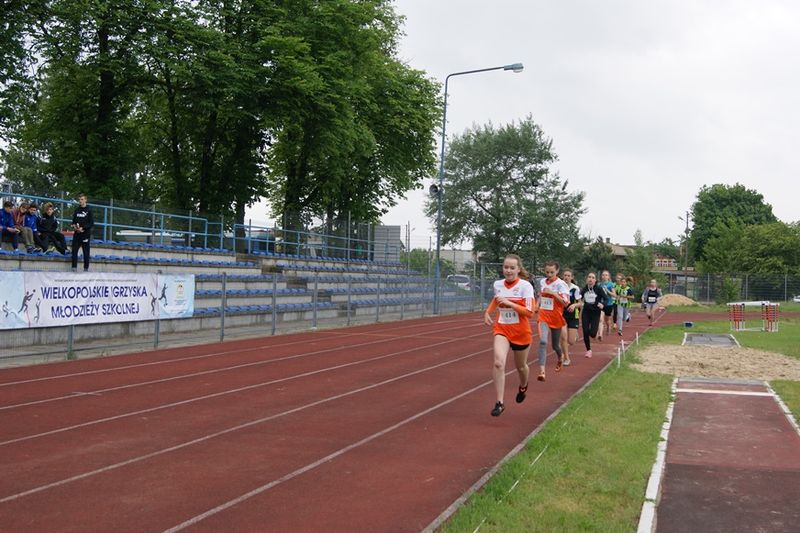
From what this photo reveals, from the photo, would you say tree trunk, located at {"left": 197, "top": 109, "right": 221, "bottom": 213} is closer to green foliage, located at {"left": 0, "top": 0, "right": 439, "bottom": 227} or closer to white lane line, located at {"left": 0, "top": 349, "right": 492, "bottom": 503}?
green foliage, located at {"left": 0, "top": 0, "right": 439, "bottom": 227}

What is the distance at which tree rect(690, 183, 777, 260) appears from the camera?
101000mm

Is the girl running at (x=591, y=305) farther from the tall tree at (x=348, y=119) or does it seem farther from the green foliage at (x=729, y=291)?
the green foliage at (x=729, y=291)

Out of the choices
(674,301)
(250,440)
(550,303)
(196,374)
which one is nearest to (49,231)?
(196,374)

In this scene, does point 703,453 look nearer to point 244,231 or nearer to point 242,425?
point 242,425

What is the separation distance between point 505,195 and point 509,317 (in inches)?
2164

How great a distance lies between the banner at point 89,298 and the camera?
13.6m

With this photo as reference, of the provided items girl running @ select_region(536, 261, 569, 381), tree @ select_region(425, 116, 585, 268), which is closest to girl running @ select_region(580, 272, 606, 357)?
girl running @ select_region(536, 261, 569, 381)

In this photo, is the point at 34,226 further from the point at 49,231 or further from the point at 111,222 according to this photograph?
the point at 111,222

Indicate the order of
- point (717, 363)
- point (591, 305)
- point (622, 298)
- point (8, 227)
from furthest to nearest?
point (622, 298) → point (591, 305) → point (8, 227) → point (717, 363)

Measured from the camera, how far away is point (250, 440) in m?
8.05

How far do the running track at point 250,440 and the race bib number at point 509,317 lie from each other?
1.18 m

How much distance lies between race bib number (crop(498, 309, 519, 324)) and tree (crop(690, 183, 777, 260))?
98.0 metres

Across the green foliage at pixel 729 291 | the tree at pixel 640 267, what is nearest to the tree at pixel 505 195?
the tree at pixel 640 267

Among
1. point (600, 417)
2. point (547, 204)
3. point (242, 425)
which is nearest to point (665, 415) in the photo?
point (600, 417)
